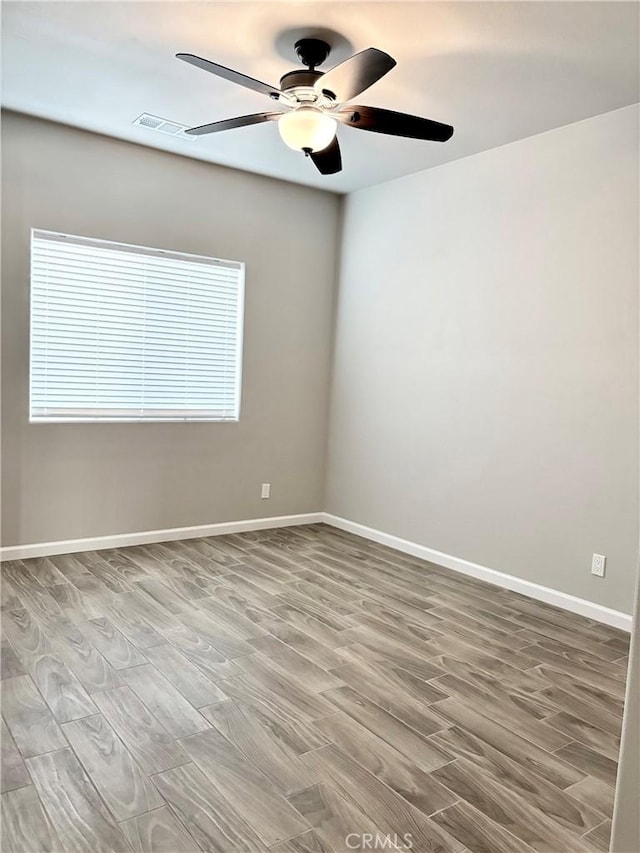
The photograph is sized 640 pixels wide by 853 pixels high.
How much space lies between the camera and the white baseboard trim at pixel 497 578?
3539 mm

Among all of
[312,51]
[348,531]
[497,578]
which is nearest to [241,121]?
[312,51]

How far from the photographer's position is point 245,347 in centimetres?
501

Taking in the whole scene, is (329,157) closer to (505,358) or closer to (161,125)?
(161,125)

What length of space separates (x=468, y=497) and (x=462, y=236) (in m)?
1.73

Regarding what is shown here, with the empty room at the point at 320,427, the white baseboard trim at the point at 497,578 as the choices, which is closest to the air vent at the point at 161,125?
the empty room at the point at 320,427

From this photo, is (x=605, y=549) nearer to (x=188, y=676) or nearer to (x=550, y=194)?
(x=550, y=194)

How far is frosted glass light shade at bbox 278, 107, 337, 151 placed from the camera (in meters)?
2.81

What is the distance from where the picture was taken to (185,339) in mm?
4770

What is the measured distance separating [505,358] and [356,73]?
2120 millimetres

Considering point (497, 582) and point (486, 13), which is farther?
point (497, 582)

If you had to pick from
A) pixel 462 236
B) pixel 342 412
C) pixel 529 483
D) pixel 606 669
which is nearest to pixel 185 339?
pixel 342 412

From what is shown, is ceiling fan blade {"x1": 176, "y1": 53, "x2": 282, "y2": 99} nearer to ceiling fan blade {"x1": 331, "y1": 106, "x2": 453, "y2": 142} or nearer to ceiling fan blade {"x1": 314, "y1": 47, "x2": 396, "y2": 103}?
ceiling fan blade {"x1": 314, "y1": 47, "x2": 396, "y2": 103}

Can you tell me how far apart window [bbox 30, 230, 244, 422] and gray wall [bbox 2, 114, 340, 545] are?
86 millimetres

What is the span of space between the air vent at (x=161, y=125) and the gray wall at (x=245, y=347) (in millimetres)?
404
